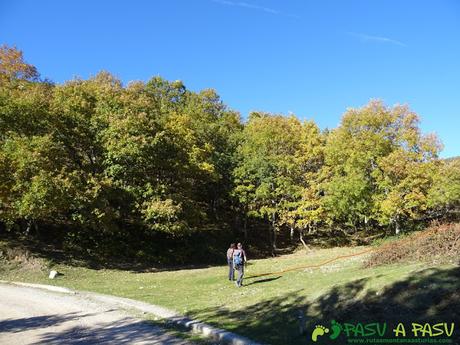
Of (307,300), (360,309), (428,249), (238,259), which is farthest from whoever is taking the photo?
(238,259)

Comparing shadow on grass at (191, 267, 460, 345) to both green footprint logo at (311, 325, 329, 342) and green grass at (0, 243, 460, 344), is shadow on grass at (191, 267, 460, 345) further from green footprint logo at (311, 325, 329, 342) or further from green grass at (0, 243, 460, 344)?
green footprint logo at (311, 325, 329, 342)

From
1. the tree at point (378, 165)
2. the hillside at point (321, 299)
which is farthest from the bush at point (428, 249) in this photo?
the tree at point (378, 165)

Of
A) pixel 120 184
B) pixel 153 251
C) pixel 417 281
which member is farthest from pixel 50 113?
pixel 417 281

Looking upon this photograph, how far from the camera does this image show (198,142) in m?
45.2

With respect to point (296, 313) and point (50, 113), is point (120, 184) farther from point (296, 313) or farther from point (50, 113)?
point (296, 313)

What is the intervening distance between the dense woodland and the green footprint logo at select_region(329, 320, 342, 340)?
2062cm

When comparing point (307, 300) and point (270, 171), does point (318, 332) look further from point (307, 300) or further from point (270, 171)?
point (270, 171)

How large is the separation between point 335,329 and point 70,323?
26.1 ft

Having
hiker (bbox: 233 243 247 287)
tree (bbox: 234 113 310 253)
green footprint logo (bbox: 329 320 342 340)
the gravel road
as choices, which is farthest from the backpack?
tree (bbox: 234 113 310 253)

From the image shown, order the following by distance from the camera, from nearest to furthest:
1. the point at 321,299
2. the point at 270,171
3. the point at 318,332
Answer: the point at 318,332 < the point at 321,299 < the point at 270,171

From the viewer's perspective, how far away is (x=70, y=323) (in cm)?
1222

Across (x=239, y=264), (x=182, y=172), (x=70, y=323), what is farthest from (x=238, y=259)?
(x=182, y=172)

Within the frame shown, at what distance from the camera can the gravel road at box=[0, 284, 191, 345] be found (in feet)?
33.7

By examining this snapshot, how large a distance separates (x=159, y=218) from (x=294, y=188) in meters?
15.8
